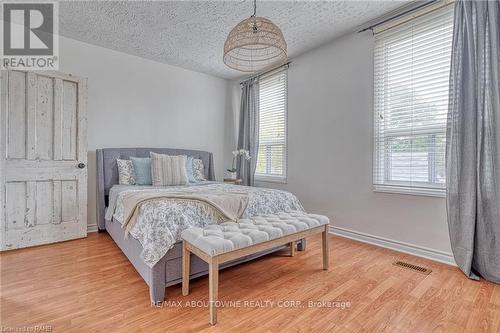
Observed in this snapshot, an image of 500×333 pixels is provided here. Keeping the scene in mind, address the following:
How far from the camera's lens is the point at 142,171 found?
133 inches

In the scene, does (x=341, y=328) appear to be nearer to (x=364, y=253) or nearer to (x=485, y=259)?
(x=364, y=253)

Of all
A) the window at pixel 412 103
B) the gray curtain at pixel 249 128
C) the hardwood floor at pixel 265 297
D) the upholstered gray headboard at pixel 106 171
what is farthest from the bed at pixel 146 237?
the window at pixel 412 103

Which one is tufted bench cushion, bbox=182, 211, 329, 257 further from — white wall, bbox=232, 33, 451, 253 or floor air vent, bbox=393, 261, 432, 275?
white wall, bbox=232, 33, 451, 253

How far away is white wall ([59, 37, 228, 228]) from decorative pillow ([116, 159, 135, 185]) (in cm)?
43

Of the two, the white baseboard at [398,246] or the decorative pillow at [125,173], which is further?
the decorative pillow at [125,173]

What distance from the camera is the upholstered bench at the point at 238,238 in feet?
5.08

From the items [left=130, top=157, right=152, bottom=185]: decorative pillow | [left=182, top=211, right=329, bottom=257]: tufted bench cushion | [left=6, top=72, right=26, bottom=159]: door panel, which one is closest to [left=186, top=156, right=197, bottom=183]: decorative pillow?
[left=130, top=157, right=152, bottom=185]: decorative pillow

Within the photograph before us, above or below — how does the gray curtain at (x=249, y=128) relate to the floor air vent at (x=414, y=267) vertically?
above

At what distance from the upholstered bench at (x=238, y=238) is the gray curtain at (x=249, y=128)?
2306mm

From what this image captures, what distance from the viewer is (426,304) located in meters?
1.73

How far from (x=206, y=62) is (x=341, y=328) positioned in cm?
401

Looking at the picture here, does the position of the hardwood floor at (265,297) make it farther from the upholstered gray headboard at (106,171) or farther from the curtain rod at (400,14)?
the curtain rod at (400,14)

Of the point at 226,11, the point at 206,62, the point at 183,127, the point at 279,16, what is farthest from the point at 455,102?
the point at 183,127

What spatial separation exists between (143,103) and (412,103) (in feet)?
12.1
